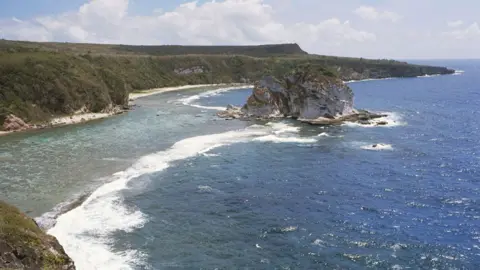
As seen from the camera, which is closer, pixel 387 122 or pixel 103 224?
pixel 103 224

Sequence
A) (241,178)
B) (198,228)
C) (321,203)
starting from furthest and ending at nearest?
(241,178) → (321,203) → (198,228)

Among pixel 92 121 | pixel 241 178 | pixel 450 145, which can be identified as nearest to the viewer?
pixel 241 178

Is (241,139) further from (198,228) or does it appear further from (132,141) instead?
(198,228)

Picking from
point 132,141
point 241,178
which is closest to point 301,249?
point 241,178

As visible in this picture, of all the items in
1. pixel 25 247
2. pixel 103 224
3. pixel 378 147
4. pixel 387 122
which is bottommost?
pixel 103 224

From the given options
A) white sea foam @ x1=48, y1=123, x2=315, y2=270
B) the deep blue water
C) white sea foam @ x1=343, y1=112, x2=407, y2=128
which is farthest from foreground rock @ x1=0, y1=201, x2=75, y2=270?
white sea foam @ x1=343, y1=112, x2=407, y2=128

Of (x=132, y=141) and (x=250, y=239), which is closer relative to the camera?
(x=250, y=239)

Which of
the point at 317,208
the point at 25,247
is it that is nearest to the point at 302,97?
the point at 317,208

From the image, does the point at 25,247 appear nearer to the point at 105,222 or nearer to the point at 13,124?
the point at 105,222
